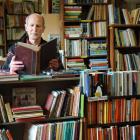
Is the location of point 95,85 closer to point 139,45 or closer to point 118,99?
point 118,99

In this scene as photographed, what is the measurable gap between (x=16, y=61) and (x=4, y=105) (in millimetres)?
338

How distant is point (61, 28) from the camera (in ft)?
14.8

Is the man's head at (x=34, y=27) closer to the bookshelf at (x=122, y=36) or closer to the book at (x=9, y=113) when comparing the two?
the book at (x=9, y=113)

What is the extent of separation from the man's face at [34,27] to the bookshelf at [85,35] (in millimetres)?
1933

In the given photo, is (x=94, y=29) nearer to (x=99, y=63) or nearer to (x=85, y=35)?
(x=85, y=35)

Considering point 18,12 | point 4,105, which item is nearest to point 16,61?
point 4,105

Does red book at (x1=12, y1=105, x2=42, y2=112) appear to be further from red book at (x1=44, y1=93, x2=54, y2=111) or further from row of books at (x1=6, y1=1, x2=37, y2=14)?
row of books at (x1=6, y1=1, x2=37, y2=14)

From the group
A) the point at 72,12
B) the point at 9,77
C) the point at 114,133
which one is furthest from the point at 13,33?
the point at 114,133

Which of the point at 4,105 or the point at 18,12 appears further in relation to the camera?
the point at 18,12

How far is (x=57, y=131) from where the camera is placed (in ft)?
7.32

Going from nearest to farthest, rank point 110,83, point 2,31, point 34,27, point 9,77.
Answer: point 9,77 → point 110,83 → point 34,27 → point 2,31

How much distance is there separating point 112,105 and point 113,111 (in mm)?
49

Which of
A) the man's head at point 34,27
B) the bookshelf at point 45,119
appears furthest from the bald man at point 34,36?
the bookshelf at point 45,119

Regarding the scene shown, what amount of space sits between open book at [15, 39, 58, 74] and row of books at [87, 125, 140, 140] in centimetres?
63
